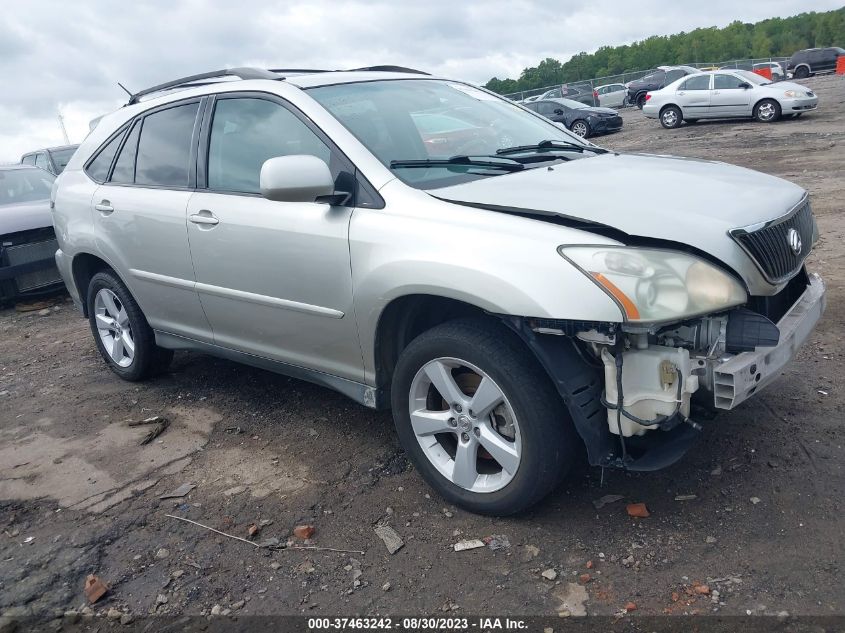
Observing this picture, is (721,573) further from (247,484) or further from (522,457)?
(247,484)

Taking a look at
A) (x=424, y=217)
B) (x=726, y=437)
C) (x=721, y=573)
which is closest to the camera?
(x=721, y=573)

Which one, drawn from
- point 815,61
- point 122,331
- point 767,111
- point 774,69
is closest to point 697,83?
point 767,111

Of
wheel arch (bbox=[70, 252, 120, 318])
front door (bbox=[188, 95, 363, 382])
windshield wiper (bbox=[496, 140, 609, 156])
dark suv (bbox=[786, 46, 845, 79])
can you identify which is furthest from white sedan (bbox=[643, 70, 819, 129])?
dark suv (bbox=[786, 46, 845, 79])

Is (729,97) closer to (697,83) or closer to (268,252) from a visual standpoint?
(697,83)

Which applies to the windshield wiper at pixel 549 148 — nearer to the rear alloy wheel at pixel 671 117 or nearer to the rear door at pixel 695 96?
the rear door at pixel 695 96

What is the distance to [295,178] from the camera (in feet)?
10.4

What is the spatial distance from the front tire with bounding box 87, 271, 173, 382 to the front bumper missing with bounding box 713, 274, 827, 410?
3714 mm

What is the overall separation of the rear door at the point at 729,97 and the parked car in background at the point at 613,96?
16467mm

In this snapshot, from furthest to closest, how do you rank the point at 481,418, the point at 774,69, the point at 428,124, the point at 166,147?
1. the point at 774,69
2. the point at 166,147
3. the point at 428,124
4. the point at 481,418

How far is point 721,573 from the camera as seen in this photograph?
2680mm

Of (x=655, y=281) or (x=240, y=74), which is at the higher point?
(x=240, y=74)

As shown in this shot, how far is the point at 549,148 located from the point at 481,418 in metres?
1.65

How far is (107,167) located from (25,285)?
399cm

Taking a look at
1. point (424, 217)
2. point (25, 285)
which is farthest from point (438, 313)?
point (25, 285)
